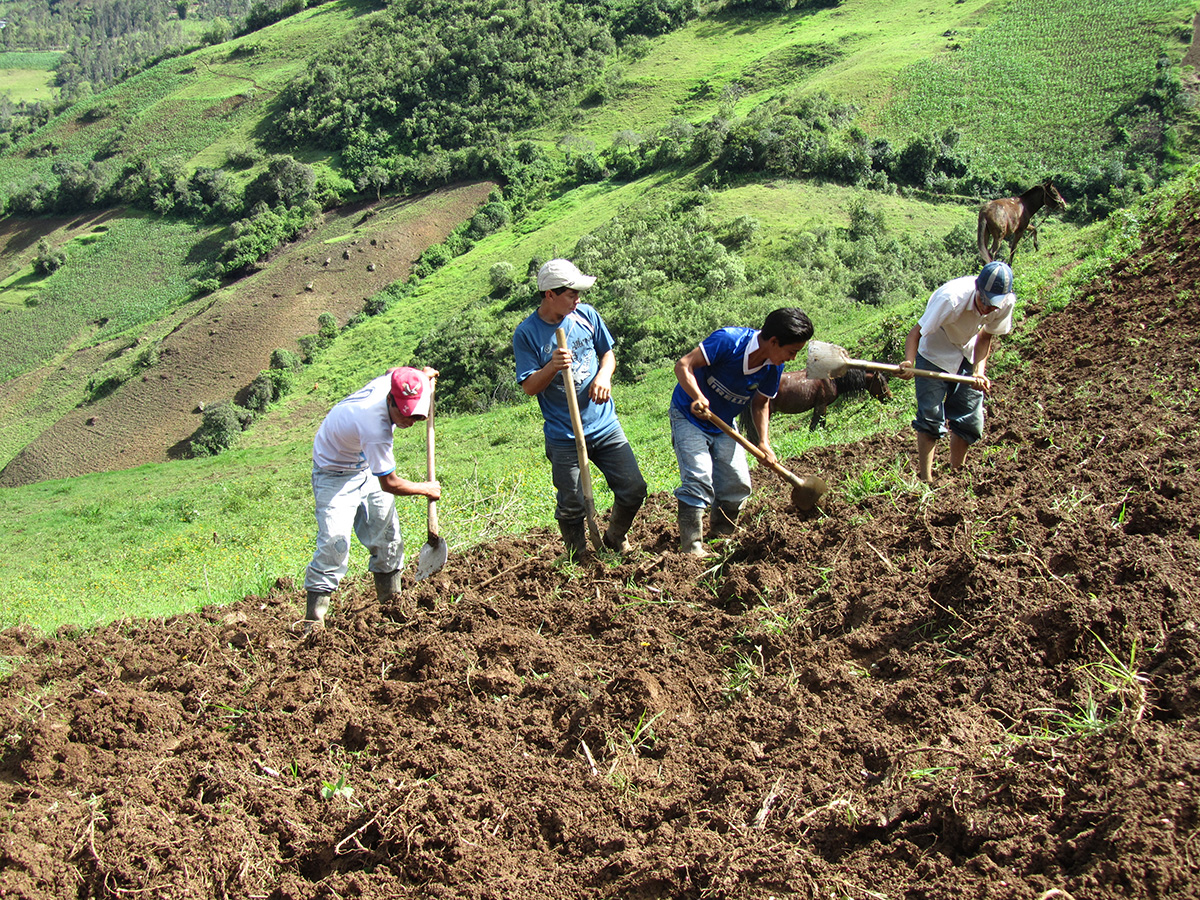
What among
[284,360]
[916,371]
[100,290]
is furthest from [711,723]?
[100,290]

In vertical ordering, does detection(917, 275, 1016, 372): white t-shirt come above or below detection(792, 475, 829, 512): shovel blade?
above

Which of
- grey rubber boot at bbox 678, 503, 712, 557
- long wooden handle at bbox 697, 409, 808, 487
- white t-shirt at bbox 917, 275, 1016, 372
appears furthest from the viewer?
white t-shirt at bbox 917, 275, 1016, 372

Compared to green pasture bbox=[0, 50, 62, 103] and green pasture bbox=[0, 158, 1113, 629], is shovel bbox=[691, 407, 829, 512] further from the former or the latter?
green pasture bbox=[0, 50, 62, 103]

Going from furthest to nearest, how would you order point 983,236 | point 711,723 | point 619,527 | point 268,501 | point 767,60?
point 767,60 < point 268,501 < point 983,236 < point 619,527 < point 711,723

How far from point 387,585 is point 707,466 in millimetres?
2072

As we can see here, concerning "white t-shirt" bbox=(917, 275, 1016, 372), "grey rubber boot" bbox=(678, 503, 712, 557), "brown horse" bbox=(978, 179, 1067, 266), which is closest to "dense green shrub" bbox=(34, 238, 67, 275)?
"brown horse" bbox=(978, 179, 1067, 266)

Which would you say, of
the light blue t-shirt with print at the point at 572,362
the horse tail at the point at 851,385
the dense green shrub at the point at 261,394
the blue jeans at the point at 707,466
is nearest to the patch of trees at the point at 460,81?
the dense green shrub at the point at 261,394

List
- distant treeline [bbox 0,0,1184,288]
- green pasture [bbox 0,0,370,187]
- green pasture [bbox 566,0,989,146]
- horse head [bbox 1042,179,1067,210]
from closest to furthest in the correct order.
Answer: horse head [bbox 1042,179,1067,210] < green pasture [bbox 566,0,989,146] < distant treeline [bbox 0,0,1184,288] < green pasture [bbox 0,0,370,187]

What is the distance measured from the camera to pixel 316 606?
195 inches

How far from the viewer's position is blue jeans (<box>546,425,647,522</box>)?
5.22 m

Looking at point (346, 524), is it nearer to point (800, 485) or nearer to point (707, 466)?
point (707, 466)

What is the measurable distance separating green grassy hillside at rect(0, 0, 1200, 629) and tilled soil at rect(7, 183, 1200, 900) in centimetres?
212

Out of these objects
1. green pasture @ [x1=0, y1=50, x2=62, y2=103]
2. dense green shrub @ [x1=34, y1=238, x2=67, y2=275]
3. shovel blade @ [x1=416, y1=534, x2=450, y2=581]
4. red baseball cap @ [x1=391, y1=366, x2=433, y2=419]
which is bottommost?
dense green shrub @ [x1=34, y1=238, x2=67, y2=275]

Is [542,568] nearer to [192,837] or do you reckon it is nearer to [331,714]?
[331,714]
